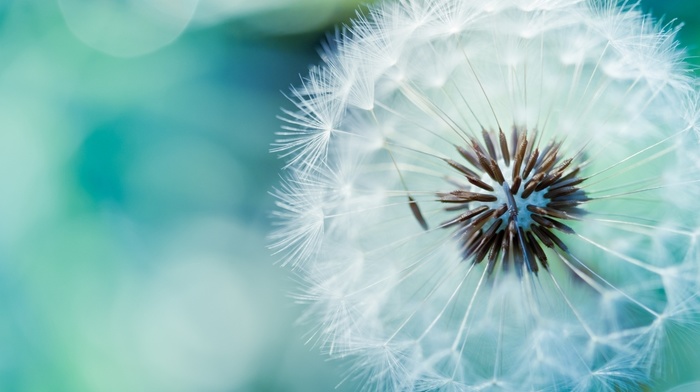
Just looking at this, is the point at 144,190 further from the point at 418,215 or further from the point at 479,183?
the point at 479,183

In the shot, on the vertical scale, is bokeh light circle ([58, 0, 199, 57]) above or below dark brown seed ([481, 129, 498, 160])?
above

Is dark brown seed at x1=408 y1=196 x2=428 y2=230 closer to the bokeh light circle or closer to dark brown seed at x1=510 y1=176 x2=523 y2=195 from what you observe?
dark brown seed at x1=510 y1=176 x2=523 y2=195

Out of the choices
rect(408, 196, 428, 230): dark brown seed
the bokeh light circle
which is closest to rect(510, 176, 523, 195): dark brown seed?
rect(408, 196, 428, 230): dark brown seed

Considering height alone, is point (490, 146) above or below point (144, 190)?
below

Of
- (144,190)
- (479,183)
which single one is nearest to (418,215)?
(479,183)

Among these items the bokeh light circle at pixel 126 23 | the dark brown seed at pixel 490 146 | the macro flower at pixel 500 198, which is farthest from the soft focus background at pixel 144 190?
the dark brown seed at pixel 490 146

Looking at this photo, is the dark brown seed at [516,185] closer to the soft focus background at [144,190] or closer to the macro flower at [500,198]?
the macro flower at [500,198]

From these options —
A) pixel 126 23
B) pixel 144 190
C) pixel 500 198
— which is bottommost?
pixel 500 198
